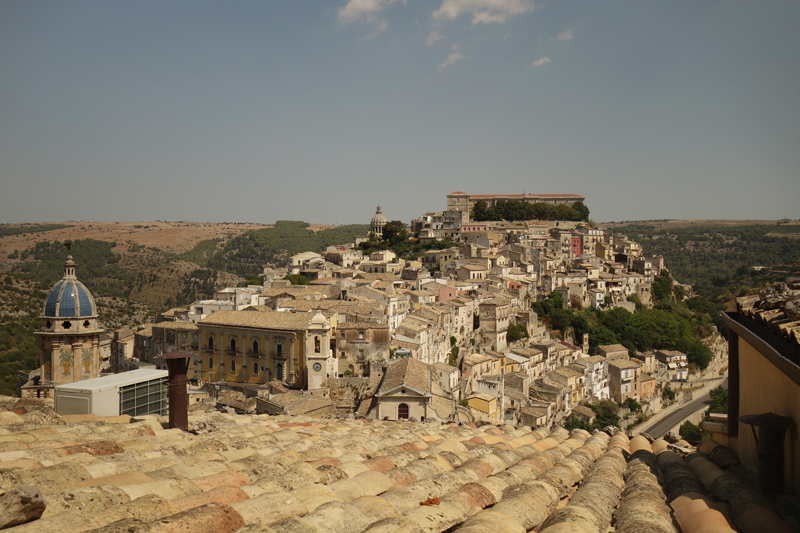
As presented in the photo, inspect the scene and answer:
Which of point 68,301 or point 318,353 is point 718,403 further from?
point 68,301

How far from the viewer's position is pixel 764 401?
18.4 feet

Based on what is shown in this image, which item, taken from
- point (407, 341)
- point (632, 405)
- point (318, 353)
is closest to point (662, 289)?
point (632, 405)

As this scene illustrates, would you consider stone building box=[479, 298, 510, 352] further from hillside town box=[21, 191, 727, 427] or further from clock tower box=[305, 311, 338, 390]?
clock tower box=[305, 311, 338, 390]

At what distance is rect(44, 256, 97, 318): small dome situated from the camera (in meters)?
17.0

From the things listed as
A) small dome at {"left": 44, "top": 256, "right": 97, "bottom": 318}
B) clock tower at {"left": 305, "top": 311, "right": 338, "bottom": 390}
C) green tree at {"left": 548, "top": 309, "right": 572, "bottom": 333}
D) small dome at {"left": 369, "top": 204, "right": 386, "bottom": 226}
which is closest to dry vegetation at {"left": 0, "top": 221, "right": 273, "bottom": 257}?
small dome at {"left": 369, "top": 204, "right": 386, "bottom": 226}

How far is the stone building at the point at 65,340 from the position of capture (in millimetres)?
16734

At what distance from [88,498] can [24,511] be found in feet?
1.83

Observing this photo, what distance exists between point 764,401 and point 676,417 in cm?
5375

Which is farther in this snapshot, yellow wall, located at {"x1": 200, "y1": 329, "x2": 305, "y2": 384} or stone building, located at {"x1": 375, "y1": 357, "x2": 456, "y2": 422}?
yellow wall, located at {"x1": 200, "y1": 329, "x2": 305, "y2": 384}

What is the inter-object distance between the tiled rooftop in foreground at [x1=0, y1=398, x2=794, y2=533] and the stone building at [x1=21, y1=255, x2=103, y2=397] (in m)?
9.86

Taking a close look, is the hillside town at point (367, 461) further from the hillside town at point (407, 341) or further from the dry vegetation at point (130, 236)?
the dry vegetation at point (130, 236)

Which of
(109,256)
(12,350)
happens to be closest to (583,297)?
(12,350)

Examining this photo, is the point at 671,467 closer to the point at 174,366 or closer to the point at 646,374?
the point at 174,366

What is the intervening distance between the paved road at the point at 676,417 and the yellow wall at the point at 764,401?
149 feet
